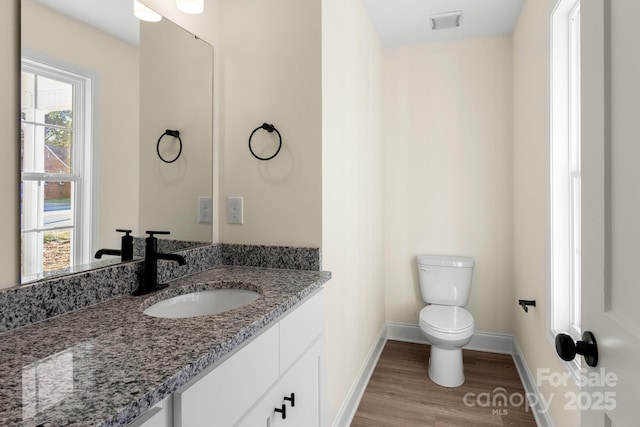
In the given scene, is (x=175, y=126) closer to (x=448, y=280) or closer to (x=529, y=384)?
(x=448, y=280)

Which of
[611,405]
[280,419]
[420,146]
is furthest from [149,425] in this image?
[420,146]

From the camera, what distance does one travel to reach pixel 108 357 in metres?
0.76

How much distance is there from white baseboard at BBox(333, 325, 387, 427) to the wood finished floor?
35 millimetres

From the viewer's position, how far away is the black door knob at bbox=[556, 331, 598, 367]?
2.56 feet

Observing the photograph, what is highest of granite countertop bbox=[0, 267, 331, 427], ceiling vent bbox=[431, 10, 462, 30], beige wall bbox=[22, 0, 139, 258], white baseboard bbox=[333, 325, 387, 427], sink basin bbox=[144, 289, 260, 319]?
ceiling vent bbox=[431, 10, 462, 30]

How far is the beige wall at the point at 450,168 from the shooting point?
9.52ft

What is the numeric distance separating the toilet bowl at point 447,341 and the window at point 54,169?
6.54 feet

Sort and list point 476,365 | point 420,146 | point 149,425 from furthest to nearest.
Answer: point 420,146 → point 476,365 → point 149,425

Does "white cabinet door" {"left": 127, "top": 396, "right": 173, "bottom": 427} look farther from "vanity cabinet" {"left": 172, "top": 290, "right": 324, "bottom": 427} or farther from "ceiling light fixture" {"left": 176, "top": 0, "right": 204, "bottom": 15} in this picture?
"ceiling light fixture" {"left": 176, "top": 0, "right": 204, "bottom": 15}

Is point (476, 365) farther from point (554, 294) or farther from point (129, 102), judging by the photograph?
point (129, 102)

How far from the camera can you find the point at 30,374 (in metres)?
0.69

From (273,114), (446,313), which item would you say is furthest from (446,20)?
(446,313)

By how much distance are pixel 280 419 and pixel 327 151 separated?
43.1 inches

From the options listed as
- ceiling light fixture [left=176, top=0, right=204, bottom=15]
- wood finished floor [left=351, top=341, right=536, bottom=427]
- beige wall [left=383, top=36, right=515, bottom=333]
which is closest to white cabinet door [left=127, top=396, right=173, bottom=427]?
ceiling light fixture [left=176, top=0, right=204, bottom=15]
